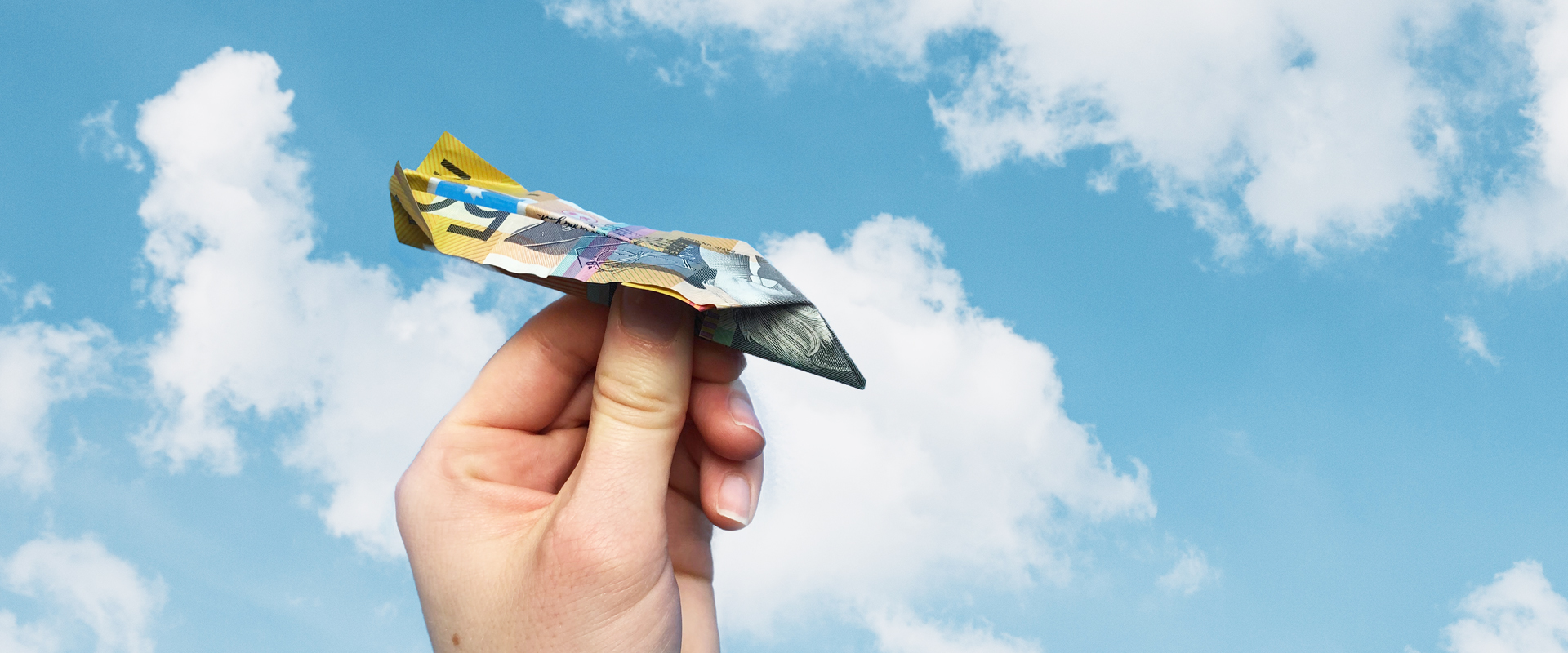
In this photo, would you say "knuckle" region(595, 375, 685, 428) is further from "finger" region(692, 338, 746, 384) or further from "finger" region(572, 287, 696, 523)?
"finger" region(692, 338, 746, 384)

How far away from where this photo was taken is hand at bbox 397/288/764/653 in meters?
2.33

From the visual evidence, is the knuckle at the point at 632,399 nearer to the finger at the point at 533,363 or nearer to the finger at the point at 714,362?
the finger at the point at 714,362

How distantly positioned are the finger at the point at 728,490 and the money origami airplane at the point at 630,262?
505mm

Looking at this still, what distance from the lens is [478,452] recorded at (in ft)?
8.95

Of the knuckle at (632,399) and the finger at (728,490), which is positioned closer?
the knuckle at (632,399)

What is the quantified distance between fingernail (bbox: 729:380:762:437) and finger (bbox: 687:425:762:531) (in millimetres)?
188

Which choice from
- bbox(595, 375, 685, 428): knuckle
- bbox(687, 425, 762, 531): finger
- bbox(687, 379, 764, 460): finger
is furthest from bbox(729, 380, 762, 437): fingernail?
bbox(595, 375, 685, 428): knuckle

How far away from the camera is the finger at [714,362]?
266cm

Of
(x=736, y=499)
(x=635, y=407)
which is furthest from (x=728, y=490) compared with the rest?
(x=635, y=407)

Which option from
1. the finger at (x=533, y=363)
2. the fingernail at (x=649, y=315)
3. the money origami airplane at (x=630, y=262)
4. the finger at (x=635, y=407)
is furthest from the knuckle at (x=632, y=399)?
the finger at (x=533, y=363)

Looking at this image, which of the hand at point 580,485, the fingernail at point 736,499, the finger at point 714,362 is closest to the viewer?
the hand at point 580,485

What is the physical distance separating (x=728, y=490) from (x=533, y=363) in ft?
2.32

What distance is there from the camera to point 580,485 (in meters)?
2.32

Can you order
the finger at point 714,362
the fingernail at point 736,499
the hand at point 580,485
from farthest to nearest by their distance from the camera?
the fingernail at point 736,499 < the finger at point 714,362 < the hand at point 580,485
